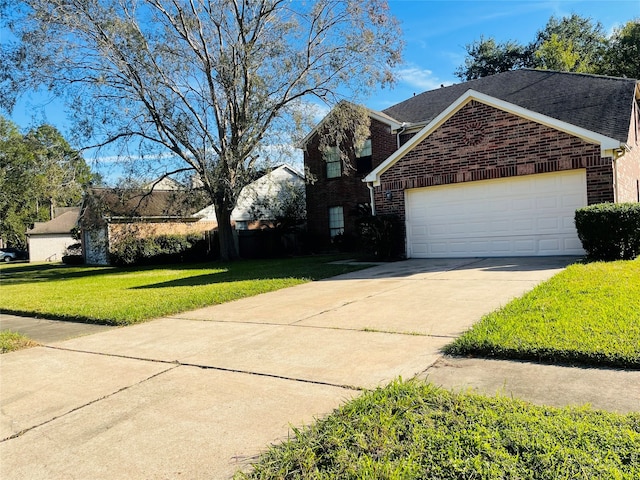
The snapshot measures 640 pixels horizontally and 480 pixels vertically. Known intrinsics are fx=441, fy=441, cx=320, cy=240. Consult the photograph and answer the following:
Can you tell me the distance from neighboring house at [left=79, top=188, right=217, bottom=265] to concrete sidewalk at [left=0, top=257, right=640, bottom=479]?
12.9 metres

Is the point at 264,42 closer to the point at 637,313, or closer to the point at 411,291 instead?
the point at 411,291

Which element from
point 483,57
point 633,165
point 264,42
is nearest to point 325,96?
point 264,42

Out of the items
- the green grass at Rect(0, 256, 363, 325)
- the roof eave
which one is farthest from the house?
the roof eave

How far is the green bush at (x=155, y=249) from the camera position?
20.9 metres

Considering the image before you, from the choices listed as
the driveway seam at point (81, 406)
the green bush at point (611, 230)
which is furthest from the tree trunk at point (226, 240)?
the driveway seam at point (81, 406)

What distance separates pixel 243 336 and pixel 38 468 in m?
2.85

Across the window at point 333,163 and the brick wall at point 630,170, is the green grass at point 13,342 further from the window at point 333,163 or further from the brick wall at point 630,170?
the window at point 333,163

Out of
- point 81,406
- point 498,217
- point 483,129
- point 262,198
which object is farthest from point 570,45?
point 81,406

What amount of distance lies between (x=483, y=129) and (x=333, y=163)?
9560 mm

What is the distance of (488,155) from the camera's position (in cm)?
1177

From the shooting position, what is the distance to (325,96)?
1772 cm

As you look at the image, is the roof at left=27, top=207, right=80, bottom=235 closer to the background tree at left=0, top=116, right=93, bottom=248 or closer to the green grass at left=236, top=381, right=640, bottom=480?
the background tree at left=0, top=116, right=93, bottom=248

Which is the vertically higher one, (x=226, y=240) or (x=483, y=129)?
(x=483, y=129)

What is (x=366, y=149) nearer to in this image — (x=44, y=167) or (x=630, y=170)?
(x=630, y=170)
